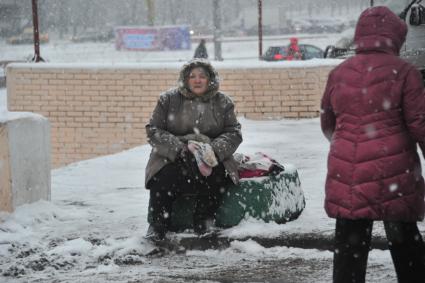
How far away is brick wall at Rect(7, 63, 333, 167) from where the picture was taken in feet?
36.2

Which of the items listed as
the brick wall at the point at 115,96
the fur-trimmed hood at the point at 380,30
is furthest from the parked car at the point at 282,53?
the fur-trimmed hood at the point at 380,30

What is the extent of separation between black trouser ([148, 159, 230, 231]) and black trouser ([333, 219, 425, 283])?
185 cm

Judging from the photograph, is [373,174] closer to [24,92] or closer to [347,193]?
[347,193]

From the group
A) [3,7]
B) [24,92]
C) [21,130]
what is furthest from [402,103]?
[3,7]

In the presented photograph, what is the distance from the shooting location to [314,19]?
177 feet

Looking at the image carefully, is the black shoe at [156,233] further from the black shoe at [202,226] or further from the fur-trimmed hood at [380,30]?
the fur-trimmed hood at [380,30]

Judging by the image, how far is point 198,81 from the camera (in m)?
5.29

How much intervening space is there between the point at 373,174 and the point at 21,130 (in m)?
3.36

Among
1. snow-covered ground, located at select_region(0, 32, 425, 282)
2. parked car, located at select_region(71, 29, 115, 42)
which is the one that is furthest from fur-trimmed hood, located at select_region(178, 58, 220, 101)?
parked car, located at select_region(71, 29, 115, 42)

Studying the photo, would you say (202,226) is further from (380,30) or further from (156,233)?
(380,30)

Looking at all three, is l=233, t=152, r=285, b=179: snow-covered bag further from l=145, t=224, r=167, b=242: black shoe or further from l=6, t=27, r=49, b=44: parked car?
l=6, t=27, r=49, b=44: parked car

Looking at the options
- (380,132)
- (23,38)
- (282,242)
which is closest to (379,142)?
(380,132)

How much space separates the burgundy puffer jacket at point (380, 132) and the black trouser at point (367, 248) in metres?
0.09

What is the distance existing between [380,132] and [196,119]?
215cm
